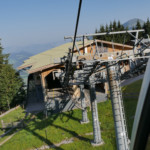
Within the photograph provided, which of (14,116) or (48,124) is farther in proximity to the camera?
(14,116)

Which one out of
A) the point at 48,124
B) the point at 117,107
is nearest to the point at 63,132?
the point at 48,124

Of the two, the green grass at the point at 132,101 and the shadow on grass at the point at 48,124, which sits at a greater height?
the green grass at the point at 132,101

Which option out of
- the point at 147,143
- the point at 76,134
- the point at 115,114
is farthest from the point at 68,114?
the point at 147,143

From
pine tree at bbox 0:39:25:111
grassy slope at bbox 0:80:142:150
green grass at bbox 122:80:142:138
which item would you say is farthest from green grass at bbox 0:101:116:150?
green grass at bbox 122:80:142:138

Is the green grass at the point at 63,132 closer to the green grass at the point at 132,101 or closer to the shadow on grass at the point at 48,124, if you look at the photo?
the shadow on grass at the point at 48,124

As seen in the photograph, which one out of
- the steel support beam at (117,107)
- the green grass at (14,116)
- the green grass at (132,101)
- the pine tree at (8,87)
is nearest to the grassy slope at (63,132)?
the green grass at (14,116)

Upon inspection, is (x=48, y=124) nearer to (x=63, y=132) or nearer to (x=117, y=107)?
(x=63, y=132)
